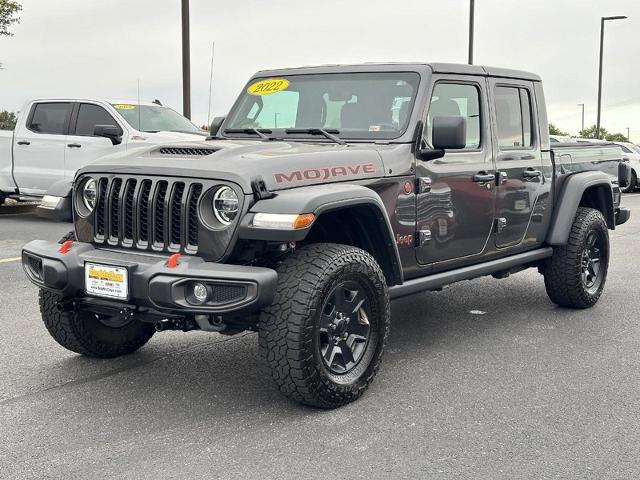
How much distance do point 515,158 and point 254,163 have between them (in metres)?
2.50

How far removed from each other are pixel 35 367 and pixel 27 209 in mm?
11829

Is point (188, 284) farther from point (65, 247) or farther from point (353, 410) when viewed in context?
point (353, 410)

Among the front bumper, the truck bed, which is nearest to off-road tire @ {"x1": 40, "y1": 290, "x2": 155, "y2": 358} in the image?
the front bumper

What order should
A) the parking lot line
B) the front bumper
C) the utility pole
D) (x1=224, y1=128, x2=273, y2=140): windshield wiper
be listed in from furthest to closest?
the utility pole < the parking lot line < (x1=224, y1=128, x2=273, y2=140): windshield wiper < the front bumper

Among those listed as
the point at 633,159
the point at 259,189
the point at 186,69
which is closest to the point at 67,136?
the point at 186,69

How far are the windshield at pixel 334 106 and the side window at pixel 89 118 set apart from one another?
8320mm

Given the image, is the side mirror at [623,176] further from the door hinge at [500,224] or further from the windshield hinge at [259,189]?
the windshield hinge at [259,189]

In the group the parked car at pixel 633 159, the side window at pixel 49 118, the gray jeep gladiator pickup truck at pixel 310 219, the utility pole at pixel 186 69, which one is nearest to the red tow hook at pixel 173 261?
the gray jeep gladiator pickup truck at pixel 310 219

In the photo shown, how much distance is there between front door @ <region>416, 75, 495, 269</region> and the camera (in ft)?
16.9

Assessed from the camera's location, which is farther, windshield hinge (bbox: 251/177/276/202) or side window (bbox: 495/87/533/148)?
side window (bbox: 495/87/533/148)

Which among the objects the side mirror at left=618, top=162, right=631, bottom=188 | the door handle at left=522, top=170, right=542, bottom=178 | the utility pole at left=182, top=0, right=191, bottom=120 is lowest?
the side mirror at left=618, top=162, right=631, bottom=188

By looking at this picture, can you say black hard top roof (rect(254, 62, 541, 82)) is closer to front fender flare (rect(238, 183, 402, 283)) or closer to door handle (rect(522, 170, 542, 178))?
door handle (rect(522, 170, 542, 178))

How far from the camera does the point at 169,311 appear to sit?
161 inches

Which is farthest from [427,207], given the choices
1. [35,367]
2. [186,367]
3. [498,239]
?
[35,367]
